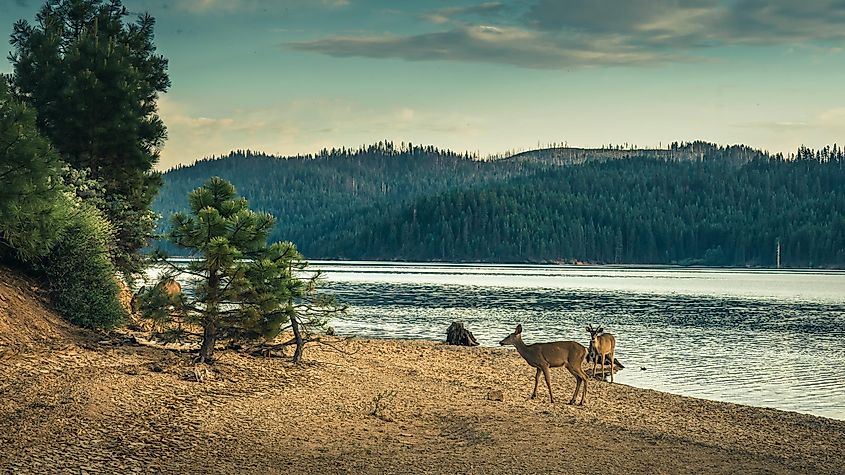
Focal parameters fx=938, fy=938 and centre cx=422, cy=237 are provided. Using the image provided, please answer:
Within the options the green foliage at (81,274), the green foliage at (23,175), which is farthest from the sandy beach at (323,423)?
the green foliage at (23,175)

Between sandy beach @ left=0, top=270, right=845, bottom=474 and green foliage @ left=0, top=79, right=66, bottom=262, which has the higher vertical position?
green foliage @ left=0, top=79, right=66, bottom=262

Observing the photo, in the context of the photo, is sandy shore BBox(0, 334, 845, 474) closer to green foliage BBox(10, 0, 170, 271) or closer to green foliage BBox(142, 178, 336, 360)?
green foliage BBox(142, 178, 336, 360)

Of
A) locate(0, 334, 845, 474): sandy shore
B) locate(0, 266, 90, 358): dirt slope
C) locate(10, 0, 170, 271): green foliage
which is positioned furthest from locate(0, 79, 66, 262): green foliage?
locate(10, 0, 170, 271): green foliage

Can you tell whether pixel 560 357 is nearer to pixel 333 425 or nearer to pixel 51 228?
pixel 333 425

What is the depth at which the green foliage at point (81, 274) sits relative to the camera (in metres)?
22.2

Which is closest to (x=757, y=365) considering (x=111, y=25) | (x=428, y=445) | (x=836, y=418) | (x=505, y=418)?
(x=836, y=418)

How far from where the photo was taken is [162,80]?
1292 inches

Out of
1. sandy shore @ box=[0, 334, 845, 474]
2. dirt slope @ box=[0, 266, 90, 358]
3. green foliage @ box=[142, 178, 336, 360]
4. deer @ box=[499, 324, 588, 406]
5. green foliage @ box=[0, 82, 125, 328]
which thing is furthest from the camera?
deer @ box=[499, 324, 588, 406]

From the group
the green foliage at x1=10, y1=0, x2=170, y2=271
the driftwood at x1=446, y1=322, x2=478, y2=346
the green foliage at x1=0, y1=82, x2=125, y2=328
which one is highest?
the green foliage at x1=10, y1=0, x2=170, y2=271

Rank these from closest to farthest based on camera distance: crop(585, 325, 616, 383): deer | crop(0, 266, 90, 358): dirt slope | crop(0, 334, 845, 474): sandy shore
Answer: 1. crop(0, 334, 845, 474): sandy shore
2. crop(0, 266, 90, 358): dirt slope
3. crop(585, 325, 616, 383): deer

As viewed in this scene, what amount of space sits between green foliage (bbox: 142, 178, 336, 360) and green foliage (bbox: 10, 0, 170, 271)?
7284 mm

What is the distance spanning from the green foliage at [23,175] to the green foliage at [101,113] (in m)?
6.48

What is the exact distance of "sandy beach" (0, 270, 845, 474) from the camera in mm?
13414

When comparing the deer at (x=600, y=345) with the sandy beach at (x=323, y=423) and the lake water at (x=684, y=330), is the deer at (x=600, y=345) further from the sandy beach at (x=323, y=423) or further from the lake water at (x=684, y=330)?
the sandy beach at (x=323, y=423)
